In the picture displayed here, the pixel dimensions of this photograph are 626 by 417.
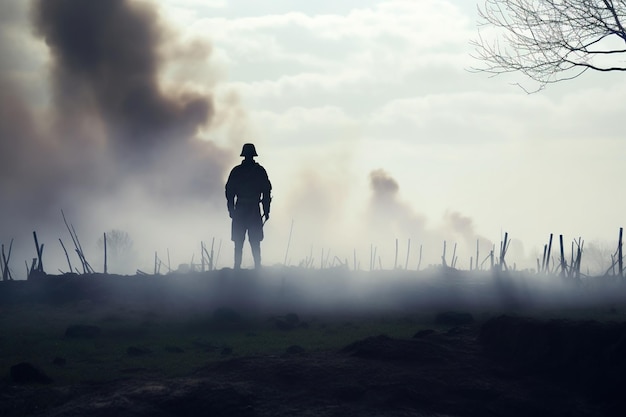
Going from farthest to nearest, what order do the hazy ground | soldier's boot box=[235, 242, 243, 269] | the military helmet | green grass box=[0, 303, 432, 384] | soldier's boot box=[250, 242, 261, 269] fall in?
soldier's boot box=[235, 242, 243, 269] → soldier's boot box=[250, 242, 261, 269] → the military helmet → green grass box=[0, 303, 432, 384] → the hazy ground

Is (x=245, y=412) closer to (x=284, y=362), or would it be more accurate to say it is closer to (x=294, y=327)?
(x=284, y=362)

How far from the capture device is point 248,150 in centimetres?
2258

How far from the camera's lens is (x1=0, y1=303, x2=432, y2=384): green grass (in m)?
13.7

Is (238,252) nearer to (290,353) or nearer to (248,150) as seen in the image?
(248,150)

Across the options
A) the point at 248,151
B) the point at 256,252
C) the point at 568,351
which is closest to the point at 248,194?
the point at 248,151

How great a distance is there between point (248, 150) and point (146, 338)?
675 cm

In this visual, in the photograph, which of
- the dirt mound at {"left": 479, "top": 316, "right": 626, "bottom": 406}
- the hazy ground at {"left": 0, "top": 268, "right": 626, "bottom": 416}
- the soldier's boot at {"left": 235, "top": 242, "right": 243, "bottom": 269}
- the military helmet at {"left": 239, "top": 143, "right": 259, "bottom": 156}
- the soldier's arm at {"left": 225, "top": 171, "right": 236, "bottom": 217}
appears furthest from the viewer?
the soldier's boot at {"left": 235, "top": 242, "right": 243, "bottom": 269}

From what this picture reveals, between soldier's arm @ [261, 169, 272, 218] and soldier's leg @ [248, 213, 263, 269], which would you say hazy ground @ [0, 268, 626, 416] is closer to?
soldier's leg @ [248, 213, 263, 269]

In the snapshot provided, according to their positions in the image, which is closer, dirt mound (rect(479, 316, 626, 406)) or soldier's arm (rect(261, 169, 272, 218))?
dirt mound (rect(479, 316, 626, 406))

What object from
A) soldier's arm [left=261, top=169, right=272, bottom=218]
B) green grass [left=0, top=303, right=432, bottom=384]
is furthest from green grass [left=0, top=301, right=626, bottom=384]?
Result: soldier's arm [left=261, top=169, right=272, bottom=218]

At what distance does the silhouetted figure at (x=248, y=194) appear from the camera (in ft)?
74.3

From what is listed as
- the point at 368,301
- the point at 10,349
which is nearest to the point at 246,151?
the point at 368,301

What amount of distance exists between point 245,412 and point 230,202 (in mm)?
12938

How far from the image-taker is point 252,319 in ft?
63.4
